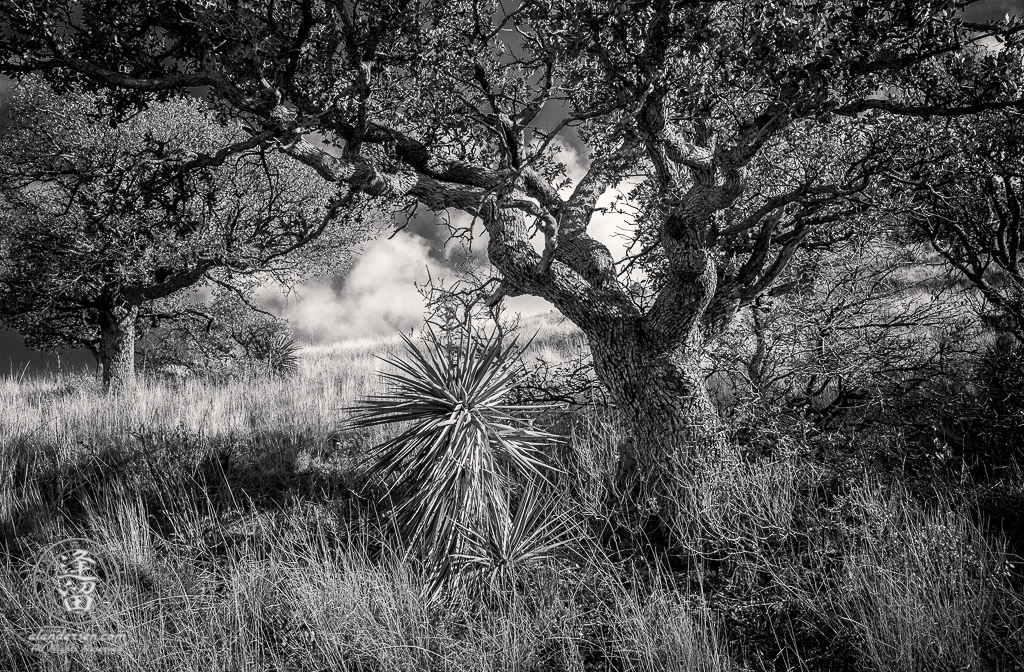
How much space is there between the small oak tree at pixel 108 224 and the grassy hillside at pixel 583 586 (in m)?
7.36

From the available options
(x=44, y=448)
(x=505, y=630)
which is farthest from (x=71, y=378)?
(x=505, y=630)

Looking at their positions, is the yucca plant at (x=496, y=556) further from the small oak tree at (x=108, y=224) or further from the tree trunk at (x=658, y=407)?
the small oak tree at (x=108, y=224)

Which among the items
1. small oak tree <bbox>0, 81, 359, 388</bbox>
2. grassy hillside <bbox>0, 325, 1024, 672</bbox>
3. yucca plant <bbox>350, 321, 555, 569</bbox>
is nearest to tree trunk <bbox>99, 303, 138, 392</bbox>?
small oak tree <bbox>0, 81, 359, 388</bbox>

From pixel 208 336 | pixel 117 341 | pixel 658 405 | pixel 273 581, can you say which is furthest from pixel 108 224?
pixel 658 405

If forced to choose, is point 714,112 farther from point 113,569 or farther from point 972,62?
point 113,569

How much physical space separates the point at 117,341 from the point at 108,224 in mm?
3660

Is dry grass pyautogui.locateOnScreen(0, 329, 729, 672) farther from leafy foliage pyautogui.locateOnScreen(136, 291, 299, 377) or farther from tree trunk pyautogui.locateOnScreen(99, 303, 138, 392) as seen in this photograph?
leafy foliage pyautogui.locateOnScreen(136, 291, 299, 377)

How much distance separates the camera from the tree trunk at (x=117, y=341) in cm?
1466

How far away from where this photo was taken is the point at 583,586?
13.6ft

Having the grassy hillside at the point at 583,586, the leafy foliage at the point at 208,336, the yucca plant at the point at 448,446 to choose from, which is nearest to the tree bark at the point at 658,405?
the grassy hillside at the point at 583,586

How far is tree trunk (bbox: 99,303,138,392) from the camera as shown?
1466cm

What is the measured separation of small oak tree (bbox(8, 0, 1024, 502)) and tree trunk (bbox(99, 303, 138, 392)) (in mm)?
10724

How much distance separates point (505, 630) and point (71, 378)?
16.3 m

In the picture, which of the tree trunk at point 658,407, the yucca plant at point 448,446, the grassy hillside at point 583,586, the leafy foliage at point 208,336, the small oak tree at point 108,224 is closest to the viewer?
the grassy hillside at point 583,586
